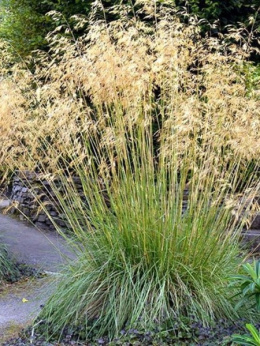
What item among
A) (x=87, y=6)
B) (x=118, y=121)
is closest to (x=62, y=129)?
(x=118, y=121)

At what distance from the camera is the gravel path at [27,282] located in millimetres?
3533

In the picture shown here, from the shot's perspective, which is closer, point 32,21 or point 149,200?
point 149,200

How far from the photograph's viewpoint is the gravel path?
139 inches

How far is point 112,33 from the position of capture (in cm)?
368

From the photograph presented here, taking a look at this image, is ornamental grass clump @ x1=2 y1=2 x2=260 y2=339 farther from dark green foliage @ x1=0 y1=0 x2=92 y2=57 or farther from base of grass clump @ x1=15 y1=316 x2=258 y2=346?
dark green foliage @ x1=0 y1=0 x2=92 y2=57

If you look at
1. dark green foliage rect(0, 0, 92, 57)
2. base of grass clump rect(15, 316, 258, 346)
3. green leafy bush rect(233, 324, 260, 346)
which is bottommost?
base of grass clump rect(15, 316, 258, 346)

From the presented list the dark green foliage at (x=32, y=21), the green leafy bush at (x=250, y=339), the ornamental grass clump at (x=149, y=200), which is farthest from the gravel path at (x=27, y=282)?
the dark green foliage at (x=32, y=21)

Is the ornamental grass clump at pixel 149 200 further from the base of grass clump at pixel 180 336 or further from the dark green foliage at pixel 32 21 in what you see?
the dark green foliage at pixel 32 21

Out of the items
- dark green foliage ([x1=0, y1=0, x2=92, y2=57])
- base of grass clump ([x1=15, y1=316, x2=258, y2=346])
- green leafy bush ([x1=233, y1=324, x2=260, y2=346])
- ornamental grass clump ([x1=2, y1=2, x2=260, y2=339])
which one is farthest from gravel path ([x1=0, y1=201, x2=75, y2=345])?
dark green foliage ([x1=0, y1=0, x2=92, y2=57])

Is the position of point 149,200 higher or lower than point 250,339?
higher

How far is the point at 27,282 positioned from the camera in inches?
177

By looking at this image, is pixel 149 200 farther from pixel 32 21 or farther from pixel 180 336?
pixel 32 21

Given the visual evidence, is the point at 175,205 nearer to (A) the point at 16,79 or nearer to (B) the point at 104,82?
(B) the point at 104,82

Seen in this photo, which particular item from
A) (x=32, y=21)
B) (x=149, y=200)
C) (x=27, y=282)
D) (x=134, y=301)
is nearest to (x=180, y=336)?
(x=134, y=301)
